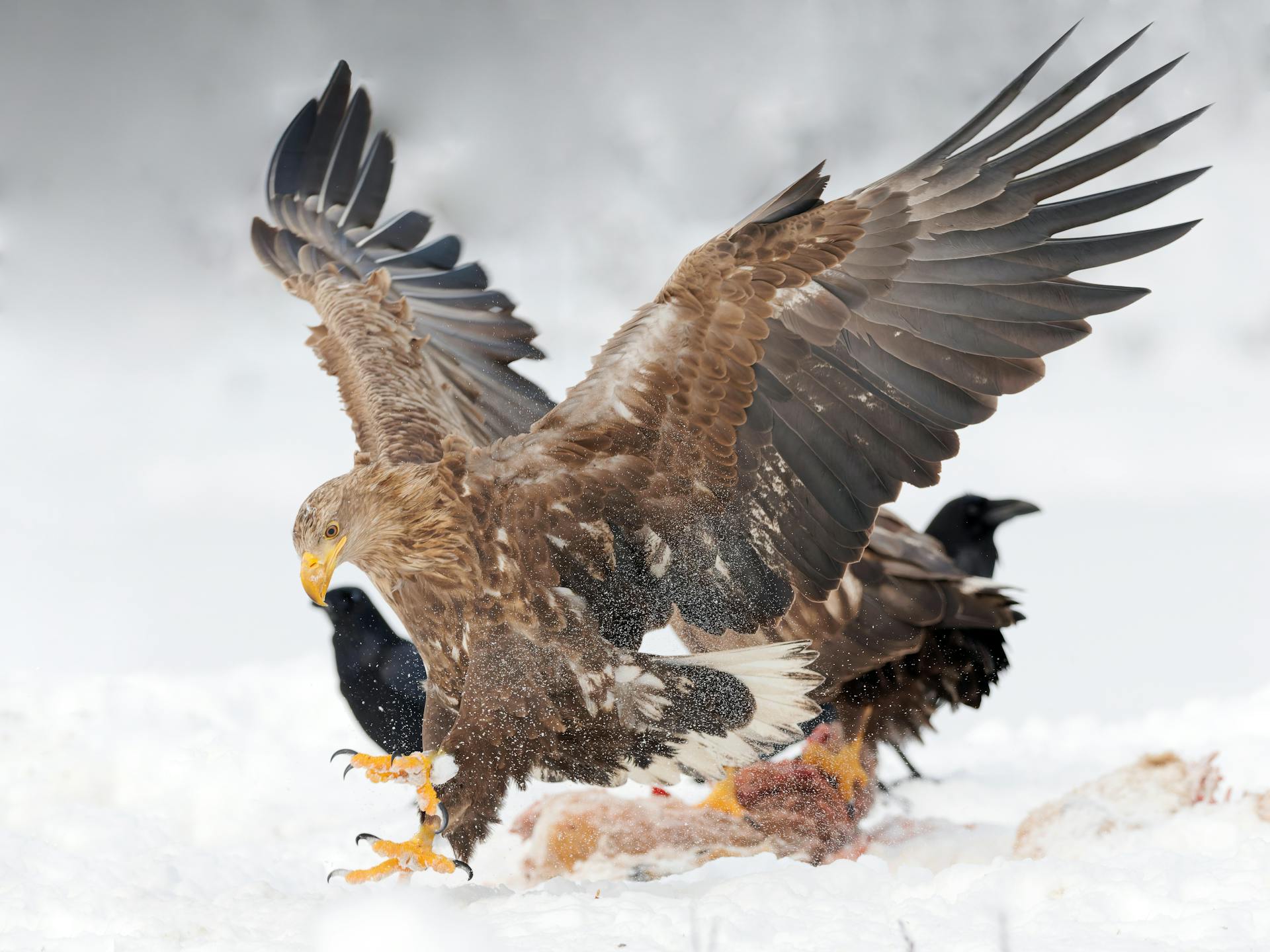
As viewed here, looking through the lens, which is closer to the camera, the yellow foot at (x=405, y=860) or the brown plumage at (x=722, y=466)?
the brown plumage at (x=722, y=466)

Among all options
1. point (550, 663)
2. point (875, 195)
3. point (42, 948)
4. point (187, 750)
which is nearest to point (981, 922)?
point (550, 663)

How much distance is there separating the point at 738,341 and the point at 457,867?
2.24 m

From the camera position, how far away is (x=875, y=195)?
3.74 metres

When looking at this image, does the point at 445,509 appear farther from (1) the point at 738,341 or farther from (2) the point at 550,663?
(1) the point at 738,341

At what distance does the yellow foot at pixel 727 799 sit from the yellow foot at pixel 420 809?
1741mm

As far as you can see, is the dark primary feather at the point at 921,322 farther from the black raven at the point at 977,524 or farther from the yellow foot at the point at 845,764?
the black raven at the point at 977,524

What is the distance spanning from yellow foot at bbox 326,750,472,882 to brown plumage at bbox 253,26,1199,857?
0.24ft

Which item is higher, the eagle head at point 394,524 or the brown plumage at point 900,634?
the eagle head at point 394,524

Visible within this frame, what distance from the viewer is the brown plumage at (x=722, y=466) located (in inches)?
142

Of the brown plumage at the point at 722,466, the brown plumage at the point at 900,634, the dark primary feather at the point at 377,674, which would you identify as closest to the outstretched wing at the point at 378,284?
the brown plumage at the point at 722,466

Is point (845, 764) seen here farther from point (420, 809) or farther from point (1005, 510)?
point (420, 809)

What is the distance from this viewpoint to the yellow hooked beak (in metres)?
3.82

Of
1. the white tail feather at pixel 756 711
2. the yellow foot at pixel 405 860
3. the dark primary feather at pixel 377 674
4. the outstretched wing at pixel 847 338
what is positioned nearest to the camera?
the outstretched wing at pixel 847 338

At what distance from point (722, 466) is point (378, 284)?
2.62 m
